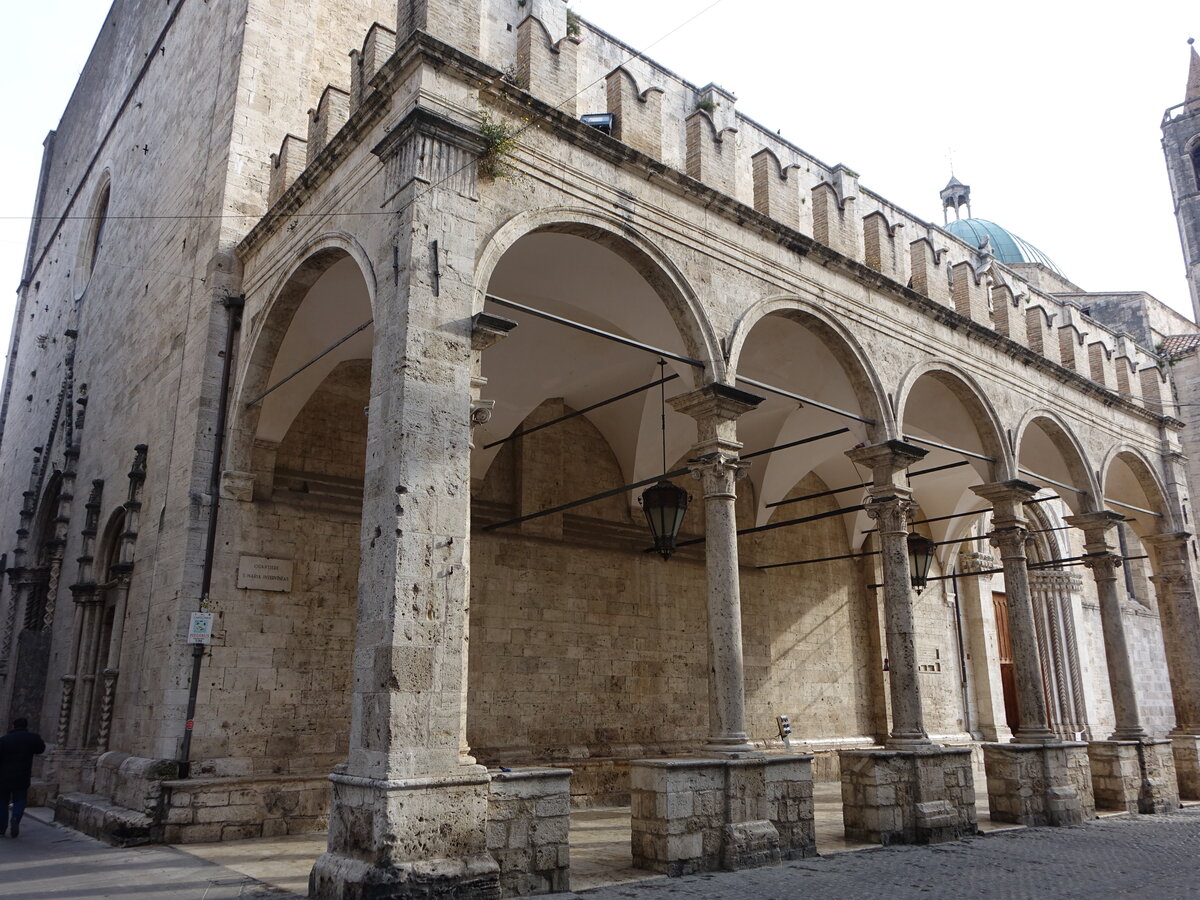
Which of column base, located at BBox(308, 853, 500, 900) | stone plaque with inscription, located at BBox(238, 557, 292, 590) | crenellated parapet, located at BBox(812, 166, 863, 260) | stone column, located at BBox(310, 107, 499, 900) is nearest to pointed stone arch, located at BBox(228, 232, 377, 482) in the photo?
stone plaque with inscription, located at BBox(238, 557, 292, 590)

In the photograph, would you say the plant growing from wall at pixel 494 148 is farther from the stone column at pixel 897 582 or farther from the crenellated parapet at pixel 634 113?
the stone column at pixel 897 582


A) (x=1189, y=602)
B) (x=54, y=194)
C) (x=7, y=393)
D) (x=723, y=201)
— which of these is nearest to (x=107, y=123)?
(x=54, y=194)

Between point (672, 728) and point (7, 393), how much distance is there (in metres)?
14.4

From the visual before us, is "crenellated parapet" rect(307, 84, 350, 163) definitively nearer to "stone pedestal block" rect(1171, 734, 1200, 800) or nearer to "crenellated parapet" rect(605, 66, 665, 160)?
"crenellated parapet" rect(605, 66, 665, 160)

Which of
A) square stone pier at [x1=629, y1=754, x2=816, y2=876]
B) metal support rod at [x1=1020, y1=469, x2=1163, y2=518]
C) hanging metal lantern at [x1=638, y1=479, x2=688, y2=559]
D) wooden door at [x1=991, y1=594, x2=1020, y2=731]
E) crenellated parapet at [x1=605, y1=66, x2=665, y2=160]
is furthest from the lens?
wooden door at [x1=991, y1=594, x2=1020, y2=731]

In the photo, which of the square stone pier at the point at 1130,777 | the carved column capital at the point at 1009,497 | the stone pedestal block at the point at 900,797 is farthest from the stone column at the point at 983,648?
the stone pedestal block at the point at 900,797

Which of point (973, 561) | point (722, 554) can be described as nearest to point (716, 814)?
point (722, 554)

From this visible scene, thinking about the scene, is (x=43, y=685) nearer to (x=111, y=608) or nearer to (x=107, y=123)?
(x=111, y=608)

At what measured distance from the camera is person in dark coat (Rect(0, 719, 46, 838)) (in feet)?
26.6

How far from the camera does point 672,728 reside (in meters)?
11.6

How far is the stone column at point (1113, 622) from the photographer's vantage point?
11281 mm

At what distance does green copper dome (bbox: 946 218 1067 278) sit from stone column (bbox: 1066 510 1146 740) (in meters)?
13.5

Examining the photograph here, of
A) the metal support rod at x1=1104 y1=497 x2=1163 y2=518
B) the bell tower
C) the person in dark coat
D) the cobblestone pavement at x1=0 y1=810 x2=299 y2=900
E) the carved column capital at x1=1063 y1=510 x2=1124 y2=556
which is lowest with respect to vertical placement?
the cobblestone pavement at x1=0 y1=810 x2=299 y2=900

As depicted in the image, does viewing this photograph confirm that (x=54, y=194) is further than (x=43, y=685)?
Yes
